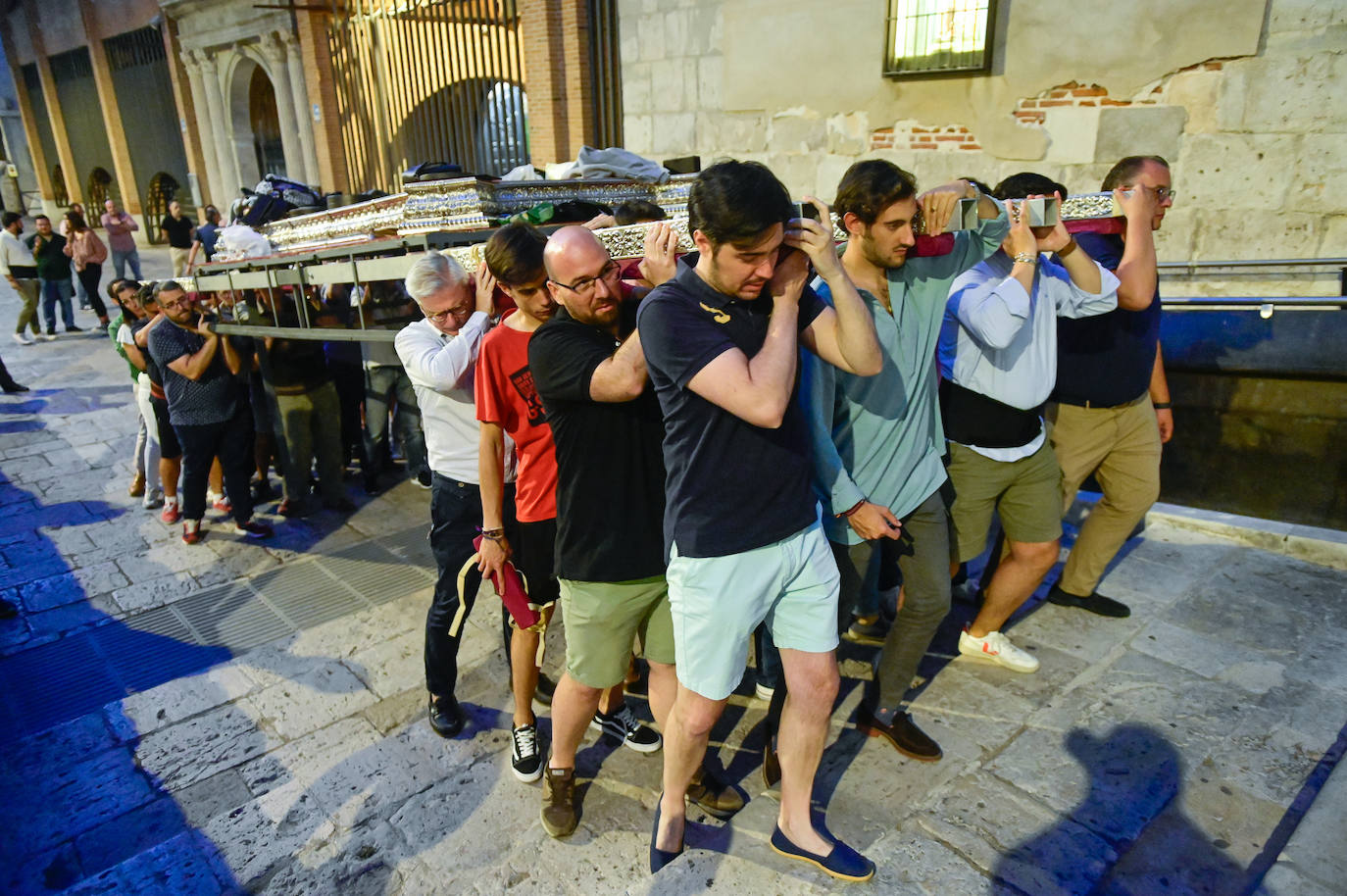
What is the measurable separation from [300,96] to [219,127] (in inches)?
178

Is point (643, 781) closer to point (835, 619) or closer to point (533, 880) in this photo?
point (533, 880)

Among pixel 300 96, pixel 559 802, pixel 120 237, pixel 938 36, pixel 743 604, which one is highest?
pixel 300 96

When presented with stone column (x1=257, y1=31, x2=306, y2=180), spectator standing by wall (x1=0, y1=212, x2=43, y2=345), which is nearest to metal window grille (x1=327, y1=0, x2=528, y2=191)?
stone column (x1=257, y1=31, x2=306, y2=180)

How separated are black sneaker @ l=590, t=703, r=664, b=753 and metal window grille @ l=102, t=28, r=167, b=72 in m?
24.2

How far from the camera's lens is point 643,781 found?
9.40 ft

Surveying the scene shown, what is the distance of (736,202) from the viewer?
71.8 inches

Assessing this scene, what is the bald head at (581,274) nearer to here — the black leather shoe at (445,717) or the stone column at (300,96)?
the black leather shoe at (445,717)

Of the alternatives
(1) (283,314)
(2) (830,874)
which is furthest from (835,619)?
(1) (283,314)

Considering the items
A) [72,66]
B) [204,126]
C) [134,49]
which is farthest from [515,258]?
[72,66]

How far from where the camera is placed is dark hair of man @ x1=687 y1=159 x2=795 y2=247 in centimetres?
182

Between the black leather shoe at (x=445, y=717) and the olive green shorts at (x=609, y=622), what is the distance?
0.99 m

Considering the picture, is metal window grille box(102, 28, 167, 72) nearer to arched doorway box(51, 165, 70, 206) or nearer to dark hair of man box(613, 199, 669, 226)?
arched doorway box(51, 165, 70, 206)

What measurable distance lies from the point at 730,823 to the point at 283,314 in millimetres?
4795

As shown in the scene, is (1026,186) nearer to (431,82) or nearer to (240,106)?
(431,82)
